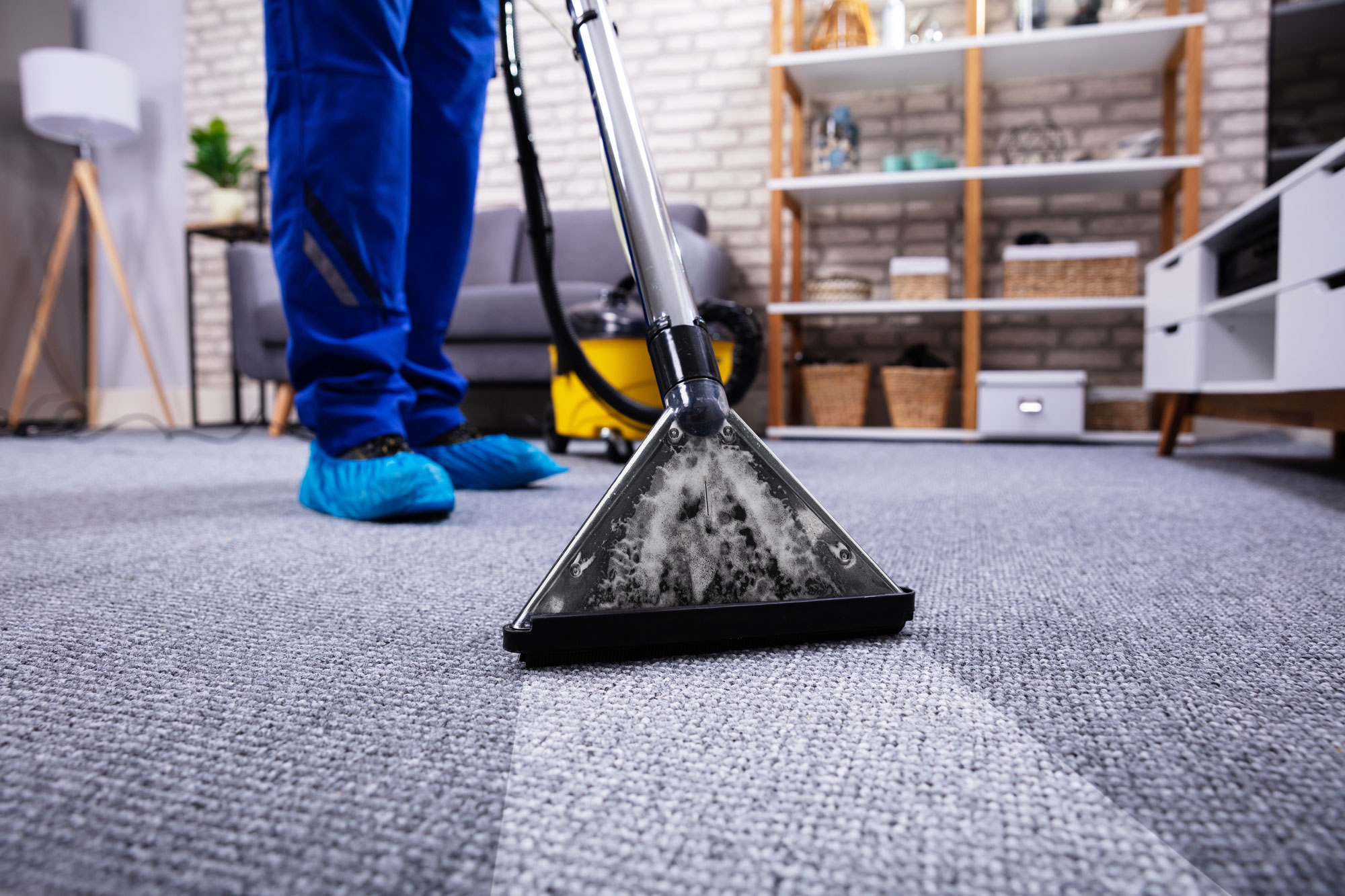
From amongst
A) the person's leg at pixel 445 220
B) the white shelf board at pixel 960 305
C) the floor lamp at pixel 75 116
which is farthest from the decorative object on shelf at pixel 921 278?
the floor lamp at pixel 75 116

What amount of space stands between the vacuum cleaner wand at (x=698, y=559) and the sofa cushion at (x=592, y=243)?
2495 millimetres

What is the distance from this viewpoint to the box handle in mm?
2379

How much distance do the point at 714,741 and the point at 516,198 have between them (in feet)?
11.2

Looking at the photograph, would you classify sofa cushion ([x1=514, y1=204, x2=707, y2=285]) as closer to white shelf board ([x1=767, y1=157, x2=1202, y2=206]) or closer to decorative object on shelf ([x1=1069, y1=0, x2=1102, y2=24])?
white shelf board ([x1=767, y1=157, x2=1202, y2=206])

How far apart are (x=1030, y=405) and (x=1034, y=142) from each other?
43.2 inches

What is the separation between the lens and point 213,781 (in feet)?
0.99

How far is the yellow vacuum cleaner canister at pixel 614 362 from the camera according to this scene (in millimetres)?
1773

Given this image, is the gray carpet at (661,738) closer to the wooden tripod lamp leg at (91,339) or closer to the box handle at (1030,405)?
the box handle at (1030,405)

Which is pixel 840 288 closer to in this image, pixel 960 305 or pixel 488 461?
pixel 960 305

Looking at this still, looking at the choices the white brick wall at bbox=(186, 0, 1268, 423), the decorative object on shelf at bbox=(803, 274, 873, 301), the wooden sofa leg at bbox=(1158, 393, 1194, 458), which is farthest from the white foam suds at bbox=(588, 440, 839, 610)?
the white brick wall at bbox=(186, 0, 1268, 423)

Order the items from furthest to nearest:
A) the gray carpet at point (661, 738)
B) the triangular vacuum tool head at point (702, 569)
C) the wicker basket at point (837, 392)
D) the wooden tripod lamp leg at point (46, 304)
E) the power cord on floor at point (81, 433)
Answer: the wooden tripod lamp leg at point (46, 304) → the power cord on floor at point (81, 433) → the wicker basket at point (837, 392) → the triangular vacuum tool head at point (702, 569) → the gray carpet at point (661, 738)

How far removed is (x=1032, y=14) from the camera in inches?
99.7

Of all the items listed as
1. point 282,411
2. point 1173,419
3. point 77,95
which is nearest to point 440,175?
point 1173,419

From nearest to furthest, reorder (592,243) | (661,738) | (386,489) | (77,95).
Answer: (661,738)
(386,489)
(592,243)
(77,95)
